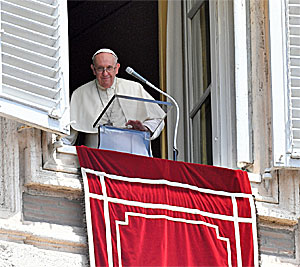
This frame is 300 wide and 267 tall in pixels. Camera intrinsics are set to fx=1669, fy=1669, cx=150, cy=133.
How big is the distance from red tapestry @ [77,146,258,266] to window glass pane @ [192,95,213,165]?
83 cm

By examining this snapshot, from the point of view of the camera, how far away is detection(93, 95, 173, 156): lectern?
8.91m

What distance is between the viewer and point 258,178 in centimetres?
923

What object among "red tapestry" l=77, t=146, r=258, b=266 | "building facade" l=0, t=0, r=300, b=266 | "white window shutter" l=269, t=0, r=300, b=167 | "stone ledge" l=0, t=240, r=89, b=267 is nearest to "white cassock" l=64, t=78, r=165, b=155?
"red tapestry" l=77, t=146, r=258, b=266

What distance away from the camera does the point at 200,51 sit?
10312mm

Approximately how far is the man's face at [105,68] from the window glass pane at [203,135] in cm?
60

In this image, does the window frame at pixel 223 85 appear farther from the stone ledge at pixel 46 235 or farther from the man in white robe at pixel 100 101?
the stone ledge at pixel 46 235

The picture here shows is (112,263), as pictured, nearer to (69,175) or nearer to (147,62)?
(69,175)

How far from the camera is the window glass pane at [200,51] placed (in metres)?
10.1

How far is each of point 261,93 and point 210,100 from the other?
2.04 ft

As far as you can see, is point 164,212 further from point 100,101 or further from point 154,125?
point 100,101

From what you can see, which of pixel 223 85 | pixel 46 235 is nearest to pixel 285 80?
pixel 223 85

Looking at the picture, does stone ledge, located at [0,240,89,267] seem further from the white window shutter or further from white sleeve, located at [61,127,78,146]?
the white window shutter

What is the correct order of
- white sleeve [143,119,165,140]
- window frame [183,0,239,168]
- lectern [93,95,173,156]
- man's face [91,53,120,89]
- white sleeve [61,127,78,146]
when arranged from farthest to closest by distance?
man's face [91,53,120,89] → white sleeve [61,127,78,146] → window frame [183,0,239,168] → white sleeve [143,119,165,140] → lectern [93,95,173,156]

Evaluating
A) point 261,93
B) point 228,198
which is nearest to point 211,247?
point 228,198
